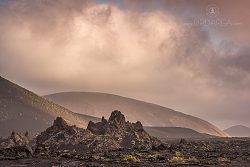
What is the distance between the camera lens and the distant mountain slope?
164125mm

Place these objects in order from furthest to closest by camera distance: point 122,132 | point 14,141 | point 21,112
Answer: point 21,112, point 122,132, point 14,141

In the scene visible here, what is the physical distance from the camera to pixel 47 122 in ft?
578

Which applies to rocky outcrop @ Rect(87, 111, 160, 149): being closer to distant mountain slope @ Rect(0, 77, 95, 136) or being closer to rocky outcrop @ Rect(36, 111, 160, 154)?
rocky outcrop @ Rect(36, 111, 160, 154)

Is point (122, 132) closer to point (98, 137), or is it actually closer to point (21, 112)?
point (98, 137)

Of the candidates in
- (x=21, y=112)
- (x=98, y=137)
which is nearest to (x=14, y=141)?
(x=98, y=137)

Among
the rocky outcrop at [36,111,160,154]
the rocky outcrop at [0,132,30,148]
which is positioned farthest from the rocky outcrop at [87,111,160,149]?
the rocky outcrop at [0,132,30,148]

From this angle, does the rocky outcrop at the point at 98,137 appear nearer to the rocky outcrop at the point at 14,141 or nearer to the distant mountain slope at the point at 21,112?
the rocky outcrop at the point at 14,141

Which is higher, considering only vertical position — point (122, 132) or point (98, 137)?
point (122, 132)

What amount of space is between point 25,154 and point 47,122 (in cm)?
12943

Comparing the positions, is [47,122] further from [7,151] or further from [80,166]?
[80,166]

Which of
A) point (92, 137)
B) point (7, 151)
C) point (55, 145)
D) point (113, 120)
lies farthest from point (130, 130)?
point (7, 151)

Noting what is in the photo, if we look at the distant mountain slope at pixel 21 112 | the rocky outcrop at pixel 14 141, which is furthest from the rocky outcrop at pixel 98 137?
the distant mountain slope at pixel 21 112

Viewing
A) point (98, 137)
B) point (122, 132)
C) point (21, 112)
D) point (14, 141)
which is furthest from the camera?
point (21, 112)

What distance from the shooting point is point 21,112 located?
17588cm
